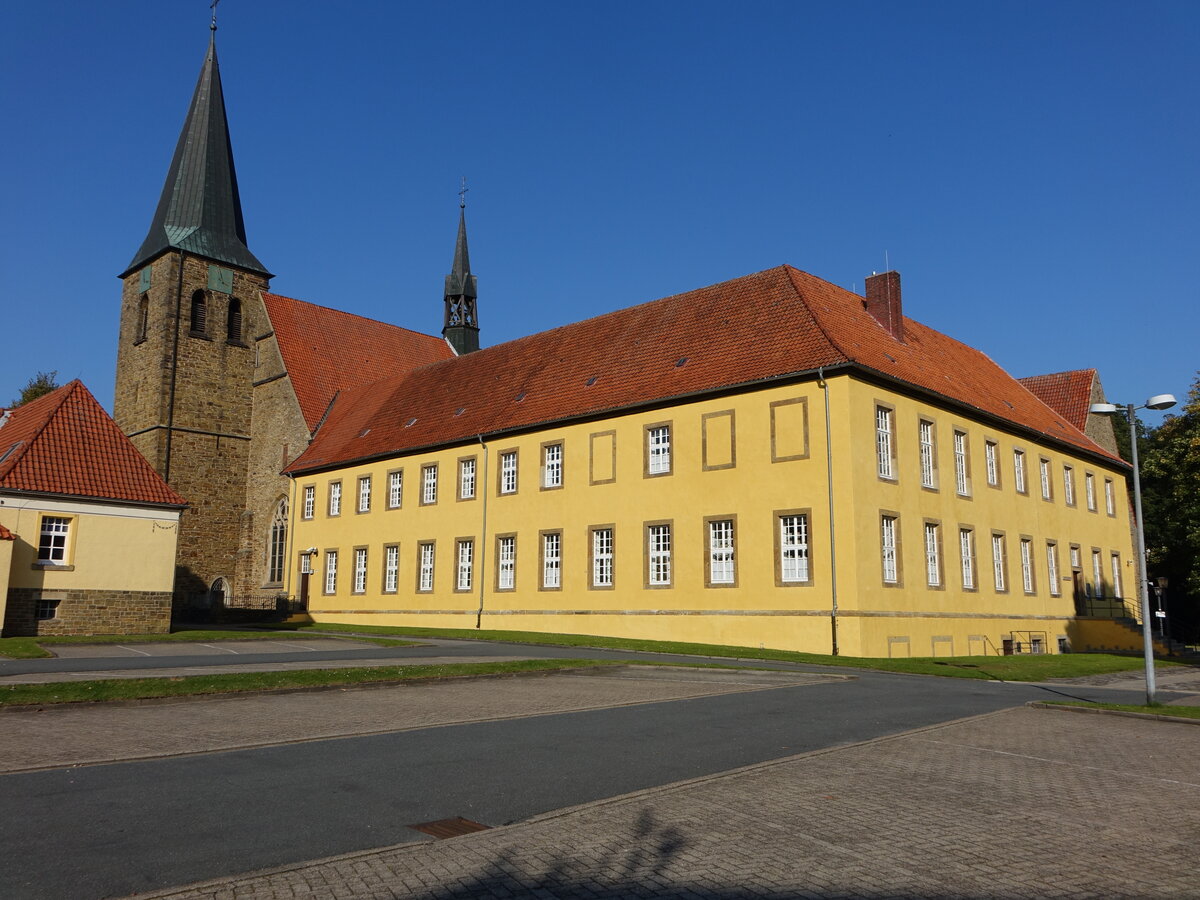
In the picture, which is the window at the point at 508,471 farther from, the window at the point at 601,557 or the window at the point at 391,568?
the window at the point at 391,568

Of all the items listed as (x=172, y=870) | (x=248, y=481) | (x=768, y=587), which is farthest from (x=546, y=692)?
(x=248, y=481)

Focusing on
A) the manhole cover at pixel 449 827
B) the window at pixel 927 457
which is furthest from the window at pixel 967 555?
the manhole cover at pixel 449 827

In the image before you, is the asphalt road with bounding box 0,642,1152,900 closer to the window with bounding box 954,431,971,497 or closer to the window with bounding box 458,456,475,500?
the window with bounding box 954,431,971,497

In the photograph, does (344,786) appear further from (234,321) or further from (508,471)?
(234,321)

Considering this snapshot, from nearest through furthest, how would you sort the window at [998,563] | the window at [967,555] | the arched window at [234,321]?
the window at [967,555] < the window at [998,563] < the arched window at [234,321]

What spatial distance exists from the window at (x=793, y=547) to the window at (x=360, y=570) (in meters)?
20.3

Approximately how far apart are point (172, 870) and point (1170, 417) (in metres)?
53.6

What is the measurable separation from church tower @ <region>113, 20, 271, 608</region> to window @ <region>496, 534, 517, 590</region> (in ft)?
64.8

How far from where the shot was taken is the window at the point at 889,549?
2661 centimetres

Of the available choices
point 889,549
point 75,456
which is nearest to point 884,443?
point 889,549

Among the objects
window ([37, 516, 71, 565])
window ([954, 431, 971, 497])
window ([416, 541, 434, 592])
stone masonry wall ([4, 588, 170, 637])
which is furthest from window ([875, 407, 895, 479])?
window ([37, 516, 71, 565])

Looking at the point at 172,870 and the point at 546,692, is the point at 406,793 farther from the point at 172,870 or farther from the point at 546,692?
the point at 546,692

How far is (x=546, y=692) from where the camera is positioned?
15.1 m

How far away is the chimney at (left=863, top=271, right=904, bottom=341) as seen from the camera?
110ft
